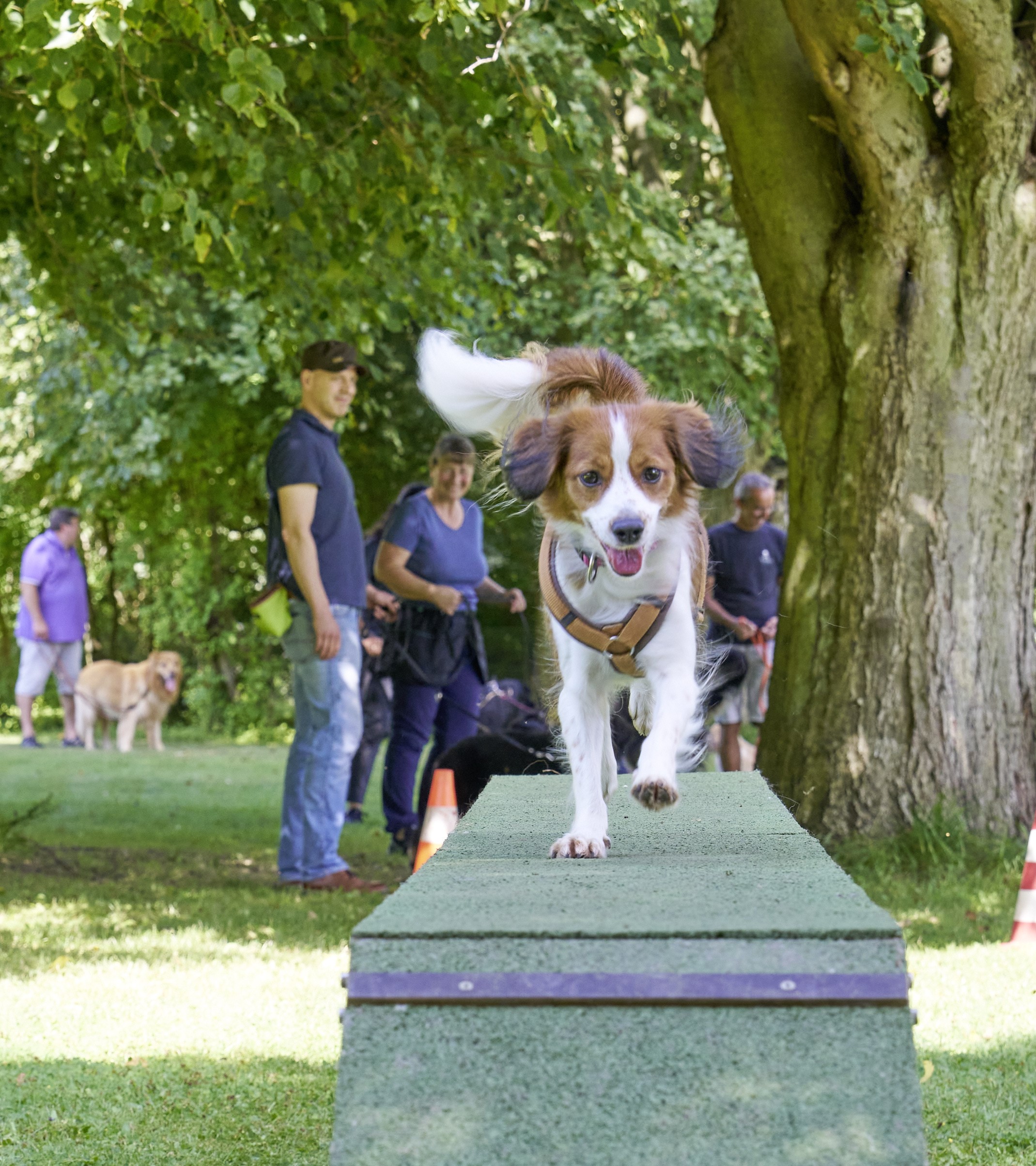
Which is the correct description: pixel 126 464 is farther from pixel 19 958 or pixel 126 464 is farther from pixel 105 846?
pixel 19 958

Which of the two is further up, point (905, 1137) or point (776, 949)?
point (776, 949)

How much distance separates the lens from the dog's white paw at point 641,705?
3.86 meters

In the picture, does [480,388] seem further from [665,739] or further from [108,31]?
[108,31]

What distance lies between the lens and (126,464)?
15367mm

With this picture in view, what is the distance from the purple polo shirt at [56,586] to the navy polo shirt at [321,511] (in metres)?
8.58

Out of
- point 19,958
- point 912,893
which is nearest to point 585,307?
point 912,893

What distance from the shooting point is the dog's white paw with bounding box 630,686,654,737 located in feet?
12.6

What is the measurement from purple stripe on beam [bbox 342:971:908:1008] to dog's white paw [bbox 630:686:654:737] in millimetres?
1626

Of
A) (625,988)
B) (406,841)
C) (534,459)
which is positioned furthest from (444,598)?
(625,988)

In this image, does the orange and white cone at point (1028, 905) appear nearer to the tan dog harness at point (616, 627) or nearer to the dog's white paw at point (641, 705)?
the dog's white paw at point (641, 705)

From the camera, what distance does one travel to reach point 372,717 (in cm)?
874

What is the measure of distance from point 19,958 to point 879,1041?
3.96m

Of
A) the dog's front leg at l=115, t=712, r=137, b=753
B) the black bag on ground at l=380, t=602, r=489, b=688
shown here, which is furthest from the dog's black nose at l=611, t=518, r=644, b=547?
the dog's front leg at l=115, t=712, r=137, b=753

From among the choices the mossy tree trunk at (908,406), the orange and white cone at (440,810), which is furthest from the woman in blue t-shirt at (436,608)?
the mossy tree trunk at (908,406)
